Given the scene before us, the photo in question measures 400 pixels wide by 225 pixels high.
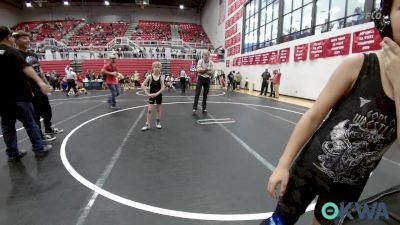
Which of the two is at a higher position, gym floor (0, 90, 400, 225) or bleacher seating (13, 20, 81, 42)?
bleacher seating (13, 20, 81, 42)

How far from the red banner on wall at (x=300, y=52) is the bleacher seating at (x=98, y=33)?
24863mm

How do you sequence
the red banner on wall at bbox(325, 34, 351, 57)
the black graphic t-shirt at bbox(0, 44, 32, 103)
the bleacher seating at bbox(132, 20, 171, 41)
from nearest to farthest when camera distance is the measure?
the black graphic t-shirt at bbox(0, 44, 32, 103)
the red banner on wall at bbox(325, 34, 351, 57)
the bleacher seating at bbox(132, 20, 171, 41)

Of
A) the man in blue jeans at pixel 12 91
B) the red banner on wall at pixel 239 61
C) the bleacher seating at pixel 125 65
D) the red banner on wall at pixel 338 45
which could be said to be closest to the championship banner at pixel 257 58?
the red banner on wall at pixel 239 61

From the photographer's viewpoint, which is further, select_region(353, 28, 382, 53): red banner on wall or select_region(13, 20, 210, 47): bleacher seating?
select_region(13, 20, 210, 47): bleacher seating

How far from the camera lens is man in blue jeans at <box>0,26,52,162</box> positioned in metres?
3.71

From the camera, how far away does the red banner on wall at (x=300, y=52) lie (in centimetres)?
1301

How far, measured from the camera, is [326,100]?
1.02m

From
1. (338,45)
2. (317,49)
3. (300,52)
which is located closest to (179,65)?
(300,52)

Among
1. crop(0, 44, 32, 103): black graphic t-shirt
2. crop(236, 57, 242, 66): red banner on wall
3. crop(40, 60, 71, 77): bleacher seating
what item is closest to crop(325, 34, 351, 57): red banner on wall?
crop(0, 44, 32, 103): black graphic t-shirt

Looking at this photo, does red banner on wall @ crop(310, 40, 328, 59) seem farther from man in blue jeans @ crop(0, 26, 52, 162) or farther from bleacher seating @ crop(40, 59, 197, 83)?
bleacher seating @ crop(40, 59, 197, 83)

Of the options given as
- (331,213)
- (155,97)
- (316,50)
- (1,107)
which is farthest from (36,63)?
(316,50)

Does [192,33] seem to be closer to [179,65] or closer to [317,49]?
[179,65]

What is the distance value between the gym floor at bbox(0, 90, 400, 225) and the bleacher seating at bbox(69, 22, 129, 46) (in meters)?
29.5

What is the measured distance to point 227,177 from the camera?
3297 mm
